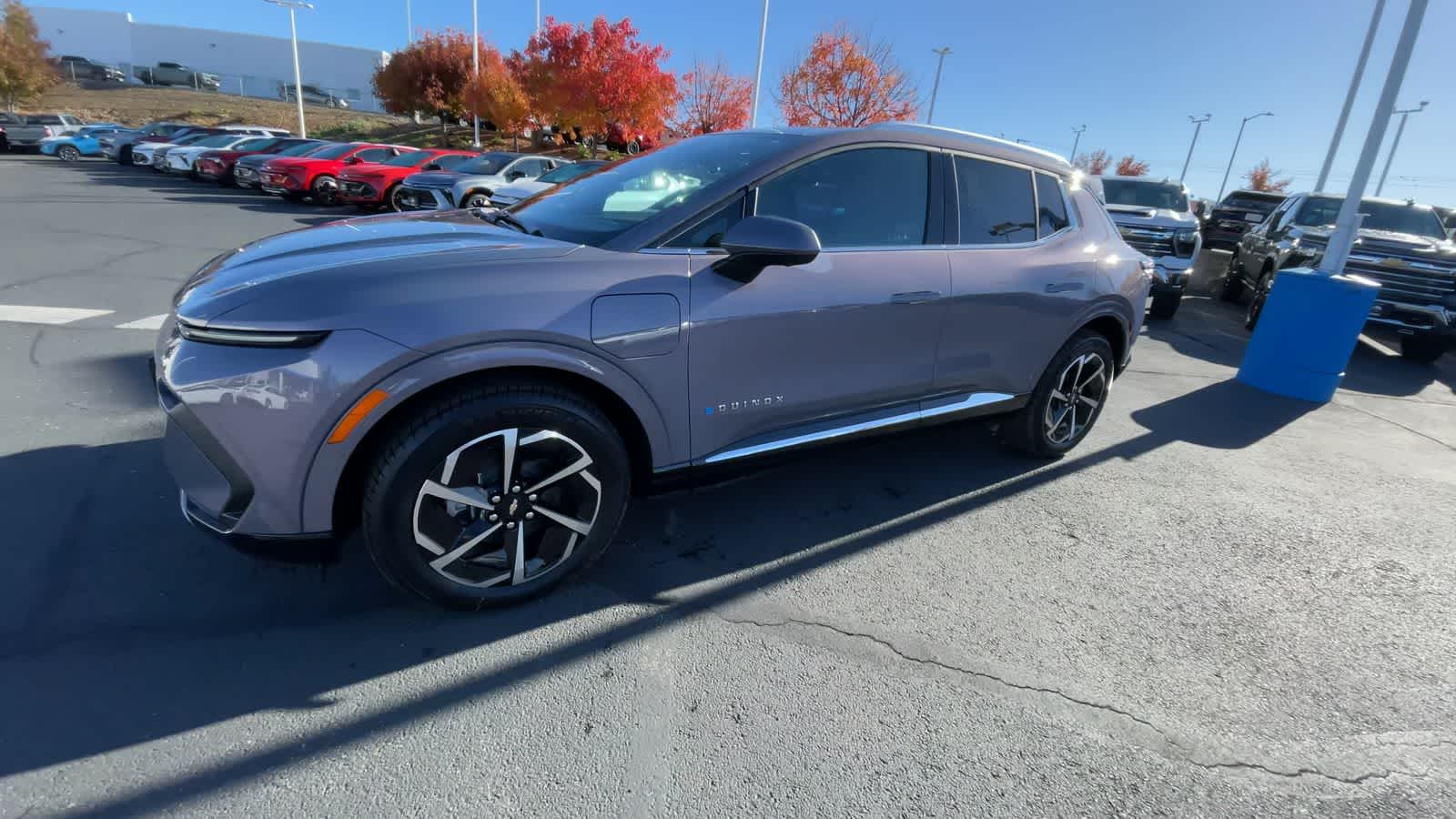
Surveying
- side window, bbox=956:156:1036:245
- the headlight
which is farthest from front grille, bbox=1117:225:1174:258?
the headlight

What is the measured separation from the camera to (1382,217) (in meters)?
9.70

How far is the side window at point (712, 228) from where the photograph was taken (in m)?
2.58

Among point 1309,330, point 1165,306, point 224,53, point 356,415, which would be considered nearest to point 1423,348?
point 1165,306

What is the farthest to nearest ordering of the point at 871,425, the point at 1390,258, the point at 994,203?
the point at 1390,258 → the point at 994,203 → the point at 871,425

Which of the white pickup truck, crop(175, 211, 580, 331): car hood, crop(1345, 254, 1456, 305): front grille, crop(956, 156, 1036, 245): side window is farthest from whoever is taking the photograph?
the white pickup truck

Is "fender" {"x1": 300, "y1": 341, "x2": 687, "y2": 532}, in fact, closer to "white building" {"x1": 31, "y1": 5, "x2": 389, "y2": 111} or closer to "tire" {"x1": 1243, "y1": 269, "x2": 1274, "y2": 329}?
"tire" {"x1": 1243, "y1": 269, "x2": 1274, "y2": 329}

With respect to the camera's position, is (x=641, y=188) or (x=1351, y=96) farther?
(x=1351, y=96)

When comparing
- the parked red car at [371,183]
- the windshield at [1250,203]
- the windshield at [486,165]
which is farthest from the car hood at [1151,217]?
the parked red car at [371,183]

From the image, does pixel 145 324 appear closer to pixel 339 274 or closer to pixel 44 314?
pixel 44 314

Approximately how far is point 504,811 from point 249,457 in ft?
3.97

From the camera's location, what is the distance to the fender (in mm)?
2115

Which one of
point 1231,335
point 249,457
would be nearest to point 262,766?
point 249,457

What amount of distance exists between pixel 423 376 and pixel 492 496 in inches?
18.4

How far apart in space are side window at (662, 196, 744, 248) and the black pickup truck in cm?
722
